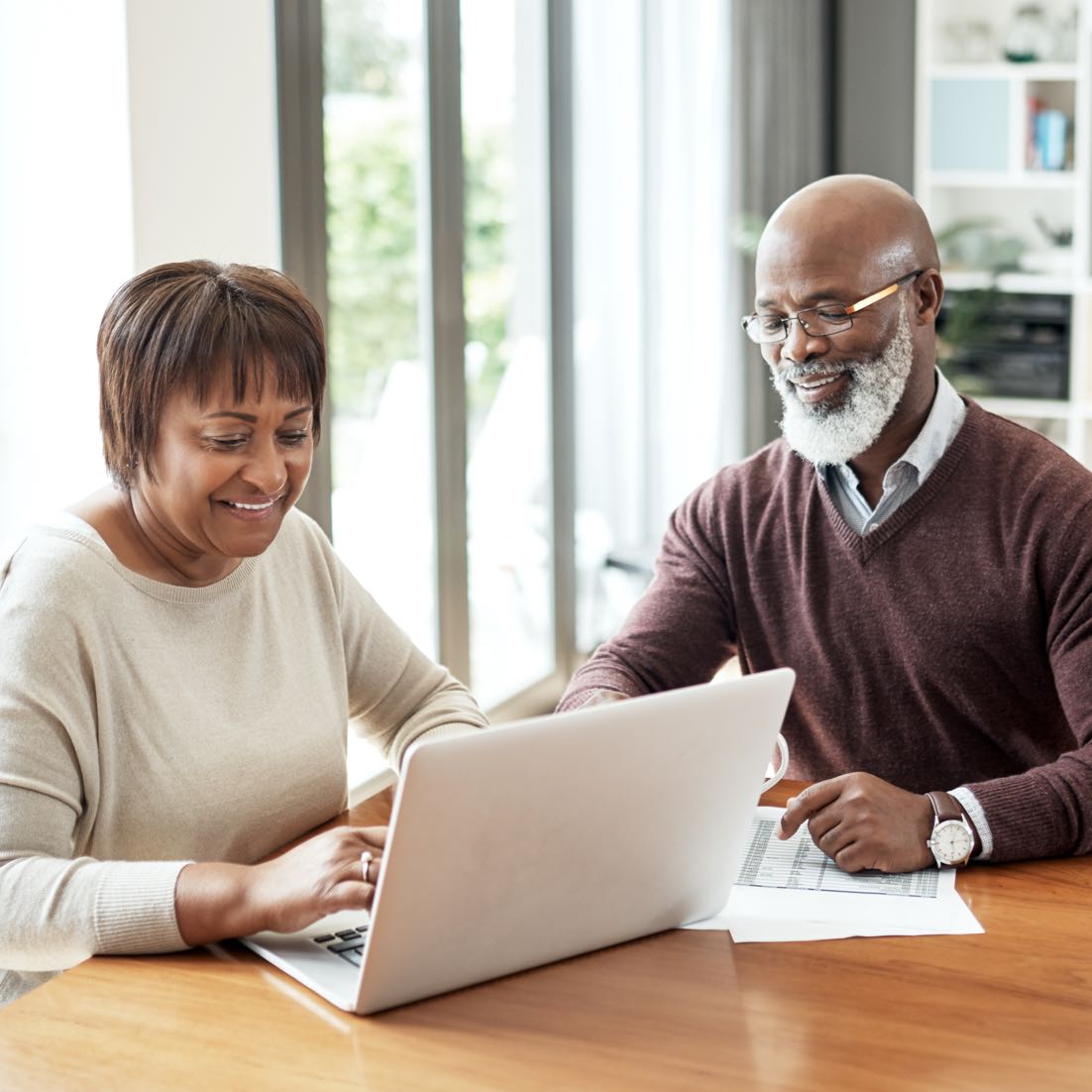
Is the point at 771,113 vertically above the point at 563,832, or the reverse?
the point at 771,113

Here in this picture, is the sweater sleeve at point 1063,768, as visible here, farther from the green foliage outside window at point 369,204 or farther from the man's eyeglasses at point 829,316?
the green foliage outside window at point 369,204

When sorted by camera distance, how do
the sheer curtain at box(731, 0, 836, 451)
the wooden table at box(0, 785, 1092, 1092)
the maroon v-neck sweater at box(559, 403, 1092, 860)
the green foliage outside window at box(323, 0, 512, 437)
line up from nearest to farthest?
1. the wooden table at box(0, 785, 1092, 1092)
2. the maroon v-neck sweater at box(559, 403, 1092, 860)
3. the green foliage outside window at box(323, 0, 512, 437)
4. the sheer curtain at box(731, 0, 836, 451)

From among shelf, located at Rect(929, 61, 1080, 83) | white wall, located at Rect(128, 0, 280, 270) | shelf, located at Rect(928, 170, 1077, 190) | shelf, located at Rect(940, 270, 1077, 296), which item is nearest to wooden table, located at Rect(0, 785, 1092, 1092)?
white wall, located at Rect(128, 0, 280, 270)

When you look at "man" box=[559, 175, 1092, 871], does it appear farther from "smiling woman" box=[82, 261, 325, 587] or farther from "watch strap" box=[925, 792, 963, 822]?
"smiling woman" box=[82, 261, 325, 587]

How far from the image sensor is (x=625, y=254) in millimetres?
4695

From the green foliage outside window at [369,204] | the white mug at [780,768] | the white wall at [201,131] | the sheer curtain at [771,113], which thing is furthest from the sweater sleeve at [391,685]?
the sheer curtain at [771,113]

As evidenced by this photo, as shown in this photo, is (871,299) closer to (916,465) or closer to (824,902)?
(916,465)

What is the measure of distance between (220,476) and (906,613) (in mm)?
840

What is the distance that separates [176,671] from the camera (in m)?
1.49

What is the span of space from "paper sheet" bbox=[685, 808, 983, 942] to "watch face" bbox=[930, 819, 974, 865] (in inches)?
0.6

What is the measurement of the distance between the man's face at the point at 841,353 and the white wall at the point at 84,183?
961 millimetres

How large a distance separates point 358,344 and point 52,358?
3.32 ft

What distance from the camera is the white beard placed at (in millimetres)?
1854

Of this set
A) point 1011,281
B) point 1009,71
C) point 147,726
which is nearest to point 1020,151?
point 1009,71
